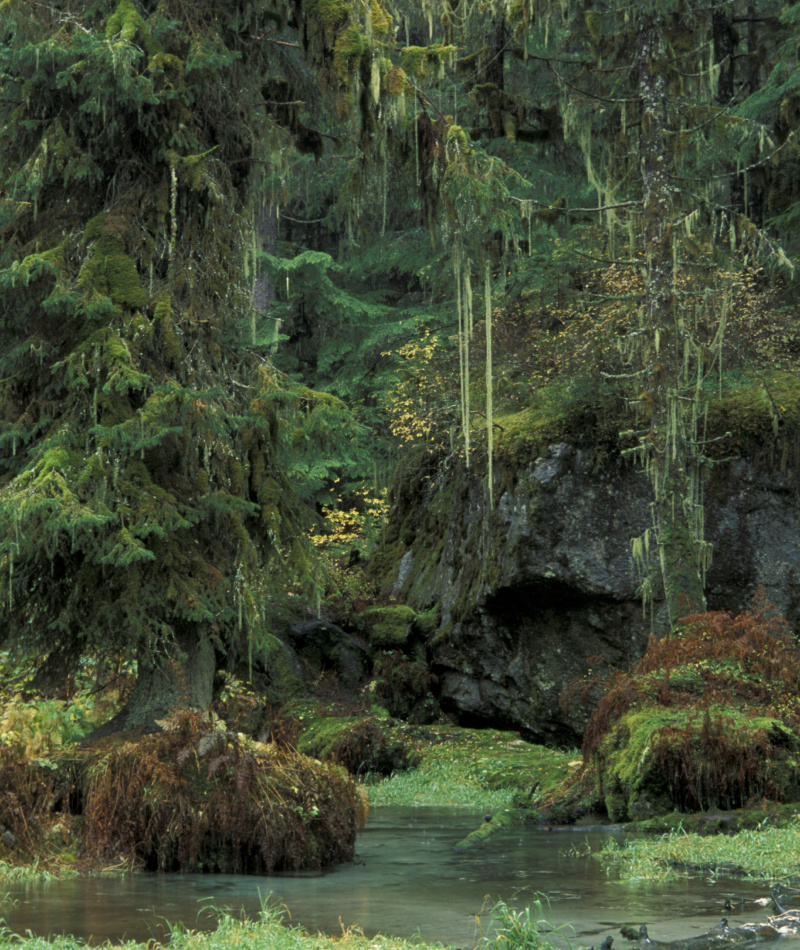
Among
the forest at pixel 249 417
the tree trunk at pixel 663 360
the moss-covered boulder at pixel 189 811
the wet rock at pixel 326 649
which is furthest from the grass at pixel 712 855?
the wet rock at pixel 326 649

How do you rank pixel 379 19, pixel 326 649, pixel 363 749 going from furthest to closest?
pixel 326 649
pixel 363 749
pixel 379 19

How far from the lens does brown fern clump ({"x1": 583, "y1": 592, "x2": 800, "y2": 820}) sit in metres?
10.2

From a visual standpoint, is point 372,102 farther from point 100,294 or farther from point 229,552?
point 229,552

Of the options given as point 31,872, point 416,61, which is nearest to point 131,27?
point 416,61

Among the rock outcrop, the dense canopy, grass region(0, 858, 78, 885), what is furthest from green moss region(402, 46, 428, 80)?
grass region(0, 858, 78, 885)

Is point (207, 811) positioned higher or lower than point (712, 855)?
higher

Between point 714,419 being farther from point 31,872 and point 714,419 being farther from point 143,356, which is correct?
point 31,872

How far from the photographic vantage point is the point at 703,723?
407 inches

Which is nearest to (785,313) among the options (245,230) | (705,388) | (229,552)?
(705,388)

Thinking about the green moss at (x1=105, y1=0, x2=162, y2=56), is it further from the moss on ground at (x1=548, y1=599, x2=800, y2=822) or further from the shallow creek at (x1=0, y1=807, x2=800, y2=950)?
the moss on ground at (x1=548, y1=599, x2=800, y2=822)

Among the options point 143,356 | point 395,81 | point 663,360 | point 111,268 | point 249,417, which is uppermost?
point 395,81

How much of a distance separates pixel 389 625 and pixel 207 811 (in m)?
9.84

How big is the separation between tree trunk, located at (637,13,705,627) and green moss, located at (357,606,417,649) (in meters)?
5.52

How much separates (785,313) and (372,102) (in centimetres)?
851
